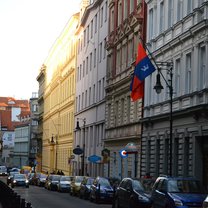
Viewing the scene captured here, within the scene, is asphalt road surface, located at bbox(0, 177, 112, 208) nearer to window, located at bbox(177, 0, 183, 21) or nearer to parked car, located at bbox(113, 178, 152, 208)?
parked car, located at bbox(113, 178, 152, 208)

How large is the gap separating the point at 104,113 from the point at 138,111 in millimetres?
15392

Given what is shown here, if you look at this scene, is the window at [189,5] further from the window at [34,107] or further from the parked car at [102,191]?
the window at [34,107]

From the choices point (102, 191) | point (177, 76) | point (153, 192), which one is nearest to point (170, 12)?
point (177, 76)

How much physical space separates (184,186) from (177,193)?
0.80 meters

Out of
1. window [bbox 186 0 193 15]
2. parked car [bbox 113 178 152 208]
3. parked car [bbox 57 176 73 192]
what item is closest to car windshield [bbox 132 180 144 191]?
parked car [bbox 113 178 152 208]

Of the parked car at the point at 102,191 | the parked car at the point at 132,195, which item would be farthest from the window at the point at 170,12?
the parked car at the point at 132,195

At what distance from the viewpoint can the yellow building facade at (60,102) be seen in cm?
8600

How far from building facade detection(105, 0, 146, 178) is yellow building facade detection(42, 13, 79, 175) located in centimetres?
2152

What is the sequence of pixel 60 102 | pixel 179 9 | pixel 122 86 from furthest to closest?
pixel 60 102
pixel 122 86
pixel 179 9

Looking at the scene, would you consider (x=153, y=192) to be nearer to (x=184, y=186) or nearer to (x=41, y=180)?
(x=184, y=186)

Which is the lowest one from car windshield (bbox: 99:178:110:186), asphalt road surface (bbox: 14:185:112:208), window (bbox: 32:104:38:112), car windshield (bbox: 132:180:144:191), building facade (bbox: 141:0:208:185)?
asphalt road surface (bbox: 14:185:112:208)

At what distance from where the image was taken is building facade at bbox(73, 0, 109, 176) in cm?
6475

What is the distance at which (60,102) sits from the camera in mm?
96500

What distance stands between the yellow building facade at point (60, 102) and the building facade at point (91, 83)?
4.76 metres
